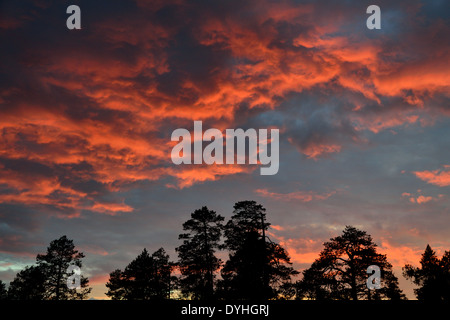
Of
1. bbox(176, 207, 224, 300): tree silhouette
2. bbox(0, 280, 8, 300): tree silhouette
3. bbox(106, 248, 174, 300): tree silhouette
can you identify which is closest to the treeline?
bbox(176, 207, 224, 300): tree silhouette

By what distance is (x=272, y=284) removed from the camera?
110 ft

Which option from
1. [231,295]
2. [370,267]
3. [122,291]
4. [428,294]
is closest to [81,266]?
[122,291]

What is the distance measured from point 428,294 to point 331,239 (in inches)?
583

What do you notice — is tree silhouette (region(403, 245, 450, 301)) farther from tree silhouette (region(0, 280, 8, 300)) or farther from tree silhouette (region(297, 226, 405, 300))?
tree silhouette (region(0, 280, 8, 300))

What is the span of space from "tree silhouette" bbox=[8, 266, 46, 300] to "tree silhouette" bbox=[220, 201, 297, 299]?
32.0 m

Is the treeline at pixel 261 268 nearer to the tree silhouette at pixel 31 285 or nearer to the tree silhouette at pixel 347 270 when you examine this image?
the tree silhouette at pixel 347 270

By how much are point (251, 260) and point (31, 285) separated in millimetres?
44402

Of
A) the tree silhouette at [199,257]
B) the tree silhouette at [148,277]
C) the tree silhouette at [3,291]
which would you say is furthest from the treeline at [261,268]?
the tree silhouette at [3,291]

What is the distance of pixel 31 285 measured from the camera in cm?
5553

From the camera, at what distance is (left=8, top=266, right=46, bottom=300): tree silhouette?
4944cm
